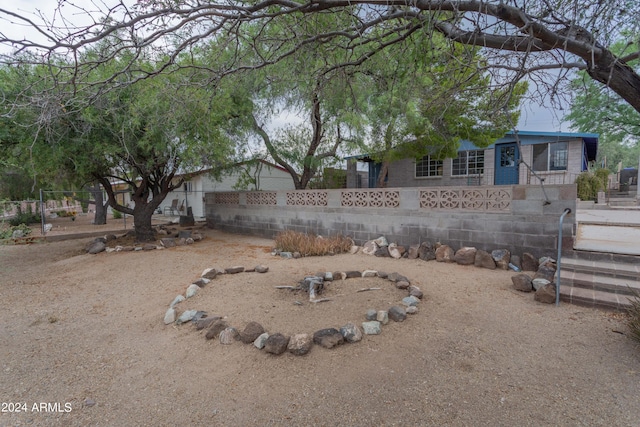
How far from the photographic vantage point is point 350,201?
7793 millimetres

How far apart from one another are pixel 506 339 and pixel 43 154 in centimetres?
905

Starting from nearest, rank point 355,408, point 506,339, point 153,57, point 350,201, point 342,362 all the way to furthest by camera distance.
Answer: point 355,408 → point 342,362 → point 506,339 → point 153,57 → point 350,201

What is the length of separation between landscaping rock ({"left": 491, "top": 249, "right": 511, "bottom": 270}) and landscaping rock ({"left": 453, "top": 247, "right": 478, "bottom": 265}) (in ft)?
1.06

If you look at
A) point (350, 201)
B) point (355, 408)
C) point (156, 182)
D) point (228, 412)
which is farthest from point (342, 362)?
point (156, 182)

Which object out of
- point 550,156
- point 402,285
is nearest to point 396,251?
point 402,285

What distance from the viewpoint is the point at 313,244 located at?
721 centimetres

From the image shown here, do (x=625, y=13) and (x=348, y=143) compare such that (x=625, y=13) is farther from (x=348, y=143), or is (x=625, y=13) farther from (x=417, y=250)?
(x=348, y=143)

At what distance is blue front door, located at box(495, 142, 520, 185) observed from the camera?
42.1ft

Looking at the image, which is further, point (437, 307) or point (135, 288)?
point (135, 288)

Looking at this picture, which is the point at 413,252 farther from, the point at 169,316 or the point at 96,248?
the point at 96,248

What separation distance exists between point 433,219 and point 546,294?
2.74m

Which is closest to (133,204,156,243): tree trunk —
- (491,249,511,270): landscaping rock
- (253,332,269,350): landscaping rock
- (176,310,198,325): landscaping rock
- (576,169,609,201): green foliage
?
(176,310,198,325): landscaping rock

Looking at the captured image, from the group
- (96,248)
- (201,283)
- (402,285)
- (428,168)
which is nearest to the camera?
(402,285)

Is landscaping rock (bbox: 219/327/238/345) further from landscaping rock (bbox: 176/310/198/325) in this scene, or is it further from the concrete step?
the concrete step
